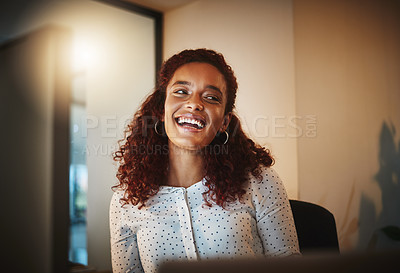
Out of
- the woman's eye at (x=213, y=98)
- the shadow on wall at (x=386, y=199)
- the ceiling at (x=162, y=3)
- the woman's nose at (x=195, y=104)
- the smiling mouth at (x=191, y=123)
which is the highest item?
the ceiling at (x=162, y=3)

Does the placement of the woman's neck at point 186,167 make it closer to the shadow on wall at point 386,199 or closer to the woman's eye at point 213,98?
the woman's eye at point 213,98

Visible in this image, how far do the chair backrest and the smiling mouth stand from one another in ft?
1.57

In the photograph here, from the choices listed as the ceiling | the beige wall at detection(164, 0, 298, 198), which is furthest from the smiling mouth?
the ceiling

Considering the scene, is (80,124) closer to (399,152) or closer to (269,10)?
(269,10)

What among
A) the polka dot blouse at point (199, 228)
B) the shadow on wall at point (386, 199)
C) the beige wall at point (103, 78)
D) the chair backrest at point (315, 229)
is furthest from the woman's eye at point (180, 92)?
the shadow on wall at point (386, 199)

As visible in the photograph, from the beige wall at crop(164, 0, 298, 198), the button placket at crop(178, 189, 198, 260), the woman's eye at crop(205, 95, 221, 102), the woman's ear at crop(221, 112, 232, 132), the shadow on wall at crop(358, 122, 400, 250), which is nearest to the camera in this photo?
the button placket at crop(178, 189, 198, 260)

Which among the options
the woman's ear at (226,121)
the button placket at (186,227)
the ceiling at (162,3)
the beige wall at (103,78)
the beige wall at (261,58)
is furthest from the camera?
the ceiling at (162,3)

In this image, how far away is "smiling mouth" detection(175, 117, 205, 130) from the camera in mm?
1177

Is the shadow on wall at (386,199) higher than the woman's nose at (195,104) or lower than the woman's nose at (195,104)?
lower

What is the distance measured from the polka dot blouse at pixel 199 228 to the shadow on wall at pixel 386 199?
54.7 inches

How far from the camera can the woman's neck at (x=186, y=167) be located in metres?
1.26

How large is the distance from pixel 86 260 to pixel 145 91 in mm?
1179

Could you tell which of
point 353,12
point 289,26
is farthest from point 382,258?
point 353,12

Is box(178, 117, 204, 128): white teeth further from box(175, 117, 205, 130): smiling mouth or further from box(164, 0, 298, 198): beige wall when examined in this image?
box(164, 0, 298, 198): beige wall
